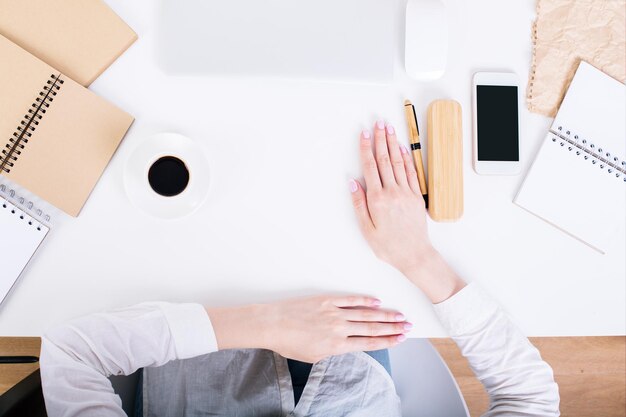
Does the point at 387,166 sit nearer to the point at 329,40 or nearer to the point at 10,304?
the point at 329,40

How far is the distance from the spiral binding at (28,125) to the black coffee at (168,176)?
0.19 meters

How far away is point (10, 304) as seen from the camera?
753 mm

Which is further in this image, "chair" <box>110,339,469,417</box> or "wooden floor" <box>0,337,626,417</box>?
"wooden floor" <box>0,337,626,417</box>

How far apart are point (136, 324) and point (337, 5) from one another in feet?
1.87

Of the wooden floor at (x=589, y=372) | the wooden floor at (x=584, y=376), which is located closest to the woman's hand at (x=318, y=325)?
the wooden floor at (x=584, y=376)

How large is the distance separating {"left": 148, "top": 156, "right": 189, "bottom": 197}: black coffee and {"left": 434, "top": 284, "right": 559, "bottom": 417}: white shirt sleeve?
0.44 metres

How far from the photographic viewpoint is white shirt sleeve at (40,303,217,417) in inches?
27.1

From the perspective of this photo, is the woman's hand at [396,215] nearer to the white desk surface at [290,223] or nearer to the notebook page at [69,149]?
the white desk surface at [290,223]

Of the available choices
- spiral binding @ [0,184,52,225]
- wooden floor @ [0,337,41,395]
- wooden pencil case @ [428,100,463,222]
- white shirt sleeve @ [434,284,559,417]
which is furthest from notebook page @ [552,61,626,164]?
wooden floor @ [0,337,41,395]

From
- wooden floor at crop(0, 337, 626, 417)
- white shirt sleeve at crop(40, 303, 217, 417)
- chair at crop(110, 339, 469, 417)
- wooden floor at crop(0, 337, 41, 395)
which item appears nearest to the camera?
white shirt sleeve at crop(40, 303, 217, 417)

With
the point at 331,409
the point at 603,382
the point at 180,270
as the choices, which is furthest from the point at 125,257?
the point at 603,382

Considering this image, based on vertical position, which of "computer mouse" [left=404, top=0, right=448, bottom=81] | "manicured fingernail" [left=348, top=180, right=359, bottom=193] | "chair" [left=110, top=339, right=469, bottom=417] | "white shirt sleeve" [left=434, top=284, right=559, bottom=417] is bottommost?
"chair" [left=110, top=339, right=469, bottom=417]

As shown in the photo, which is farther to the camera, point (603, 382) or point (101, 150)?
point (603, 382)

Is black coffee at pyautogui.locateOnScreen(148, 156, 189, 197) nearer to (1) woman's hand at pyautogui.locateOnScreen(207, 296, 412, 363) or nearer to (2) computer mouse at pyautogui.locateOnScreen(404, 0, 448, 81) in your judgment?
(1) woman's hand at pyautogui.locateOnScreen(207, 296, 412, 363)
